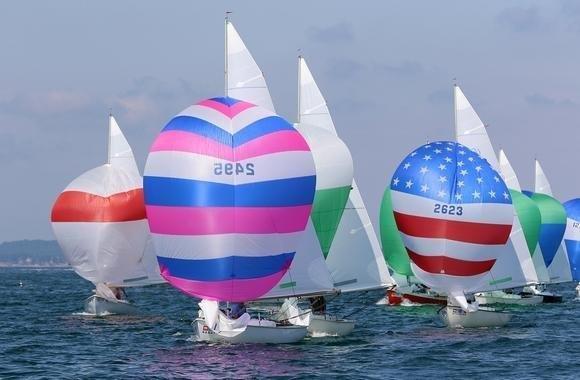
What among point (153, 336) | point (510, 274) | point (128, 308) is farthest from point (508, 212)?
point (128, 308)

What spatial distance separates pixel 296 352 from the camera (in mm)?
35469

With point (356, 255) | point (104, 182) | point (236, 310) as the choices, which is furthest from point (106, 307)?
point (236, 310)

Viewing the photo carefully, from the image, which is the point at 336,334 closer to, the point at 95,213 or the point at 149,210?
the point at 149,210

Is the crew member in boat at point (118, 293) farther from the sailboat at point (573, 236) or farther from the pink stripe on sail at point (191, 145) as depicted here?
the sailboat at point (573, 236)

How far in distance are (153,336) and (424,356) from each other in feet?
38.1

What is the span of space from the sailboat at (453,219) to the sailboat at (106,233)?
1347 cm

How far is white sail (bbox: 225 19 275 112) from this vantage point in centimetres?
4084

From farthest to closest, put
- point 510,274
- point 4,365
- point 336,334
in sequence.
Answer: point 510,274, point 336,334, point 4,365

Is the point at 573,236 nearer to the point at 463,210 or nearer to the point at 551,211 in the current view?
the point at 551,211

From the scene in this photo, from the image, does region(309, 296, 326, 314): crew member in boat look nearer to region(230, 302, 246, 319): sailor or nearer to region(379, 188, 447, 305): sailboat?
region(230, 302, 246, 319): sailor

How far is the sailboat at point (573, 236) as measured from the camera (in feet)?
255

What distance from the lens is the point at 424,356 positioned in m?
36.1

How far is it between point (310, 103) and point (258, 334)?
12436mm

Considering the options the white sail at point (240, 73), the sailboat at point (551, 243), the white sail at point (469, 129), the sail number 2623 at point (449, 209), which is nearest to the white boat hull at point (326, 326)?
the sail number 2623 at point (449, 209)
